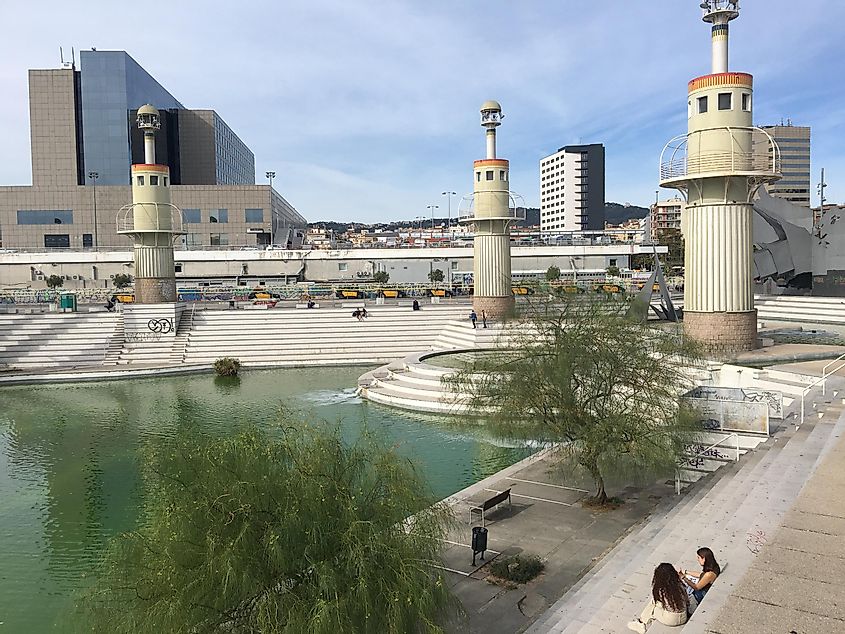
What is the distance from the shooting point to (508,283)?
37.1 m

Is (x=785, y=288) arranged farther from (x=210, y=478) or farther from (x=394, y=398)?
(x=210, y=478)

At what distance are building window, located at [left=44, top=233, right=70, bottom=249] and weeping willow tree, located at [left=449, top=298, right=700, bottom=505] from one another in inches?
2625

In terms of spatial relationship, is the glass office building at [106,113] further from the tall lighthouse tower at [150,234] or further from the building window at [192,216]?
the tall lighthouse tower at [150,234]

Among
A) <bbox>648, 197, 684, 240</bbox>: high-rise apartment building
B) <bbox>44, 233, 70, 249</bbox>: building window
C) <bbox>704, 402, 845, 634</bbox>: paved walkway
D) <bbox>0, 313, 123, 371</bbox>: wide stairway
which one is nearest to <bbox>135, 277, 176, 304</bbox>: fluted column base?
<bbox>0, 313, 123, 371</bbox>: wide stairway

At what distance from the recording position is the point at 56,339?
3538 cm

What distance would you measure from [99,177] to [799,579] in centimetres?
8067

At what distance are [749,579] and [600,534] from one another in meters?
5.23

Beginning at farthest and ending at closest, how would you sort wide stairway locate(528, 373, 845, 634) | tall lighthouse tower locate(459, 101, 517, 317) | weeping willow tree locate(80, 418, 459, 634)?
1. tall lighthouse tower locate(459, 101, 517, 317)
2. wide stairway locate(528, 373, 845, 634)
3. weeping willow tree locate(80, 418, 459, 634)

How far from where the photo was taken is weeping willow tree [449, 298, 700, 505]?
41.1ft

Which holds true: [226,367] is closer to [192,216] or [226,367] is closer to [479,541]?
[479,541]

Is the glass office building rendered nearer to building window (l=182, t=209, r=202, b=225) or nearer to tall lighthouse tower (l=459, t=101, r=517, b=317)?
building window (l=182, t=209, r=202, b=225)

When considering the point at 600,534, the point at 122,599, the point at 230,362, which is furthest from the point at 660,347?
the point at 230,362

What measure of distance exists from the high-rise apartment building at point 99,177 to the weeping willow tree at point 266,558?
63.1 metres

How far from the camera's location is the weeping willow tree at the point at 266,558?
21.4 feet
